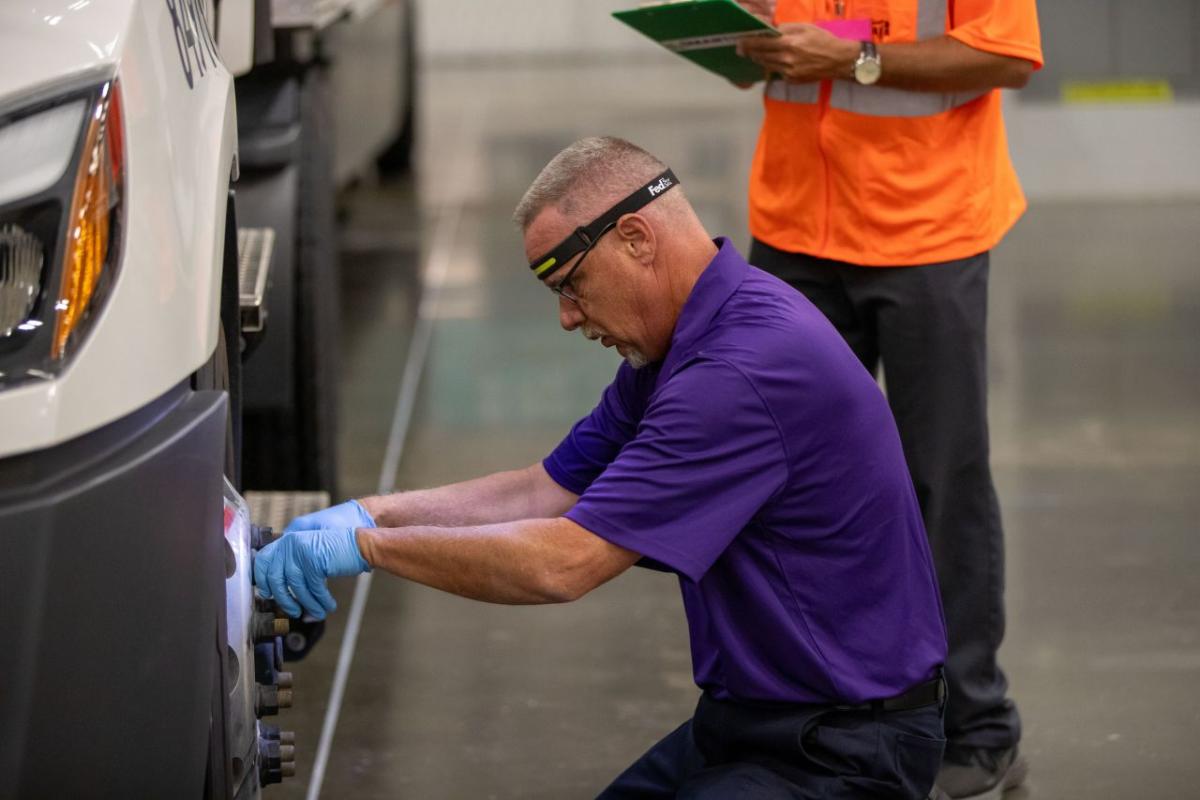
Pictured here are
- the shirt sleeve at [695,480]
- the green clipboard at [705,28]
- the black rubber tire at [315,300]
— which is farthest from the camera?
the black rubber tire at [315,300]

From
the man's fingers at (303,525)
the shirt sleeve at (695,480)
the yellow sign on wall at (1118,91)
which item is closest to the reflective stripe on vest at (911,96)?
the shirt sleeve at (695,480)

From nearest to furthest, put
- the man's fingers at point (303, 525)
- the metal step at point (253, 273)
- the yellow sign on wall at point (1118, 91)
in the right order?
the man's fingers at point (303, 525), the metal step at point (253, 273), the yellow sign on wall at point (1118, 91)

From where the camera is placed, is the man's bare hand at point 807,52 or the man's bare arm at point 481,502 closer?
the man's bare arm at point 481,502

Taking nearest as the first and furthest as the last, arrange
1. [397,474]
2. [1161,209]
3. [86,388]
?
1. [86,388]
2. [397,474]
3. [1161,209]

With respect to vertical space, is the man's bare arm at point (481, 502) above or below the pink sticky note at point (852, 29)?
below

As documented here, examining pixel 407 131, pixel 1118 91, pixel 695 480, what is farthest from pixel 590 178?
pixel 407 131

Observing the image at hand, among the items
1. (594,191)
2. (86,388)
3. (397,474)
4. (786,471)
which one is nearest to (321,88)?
(397,474)

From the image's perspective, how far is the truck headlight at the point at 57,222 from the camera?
5.34 feet

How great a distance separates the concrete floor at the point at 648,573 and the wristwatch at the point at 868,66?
1.39 meters

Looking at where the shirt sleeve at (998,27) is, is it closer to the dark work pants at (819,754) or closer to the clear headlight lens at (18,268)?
the dark work pants at (819,754)

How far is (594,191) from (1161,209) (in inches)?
311

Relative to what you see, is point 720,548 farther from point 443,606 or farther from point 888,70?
point 443,606

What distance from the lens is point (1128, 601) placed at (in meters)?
4.09

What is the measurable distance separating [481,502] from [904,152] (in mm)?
1087
